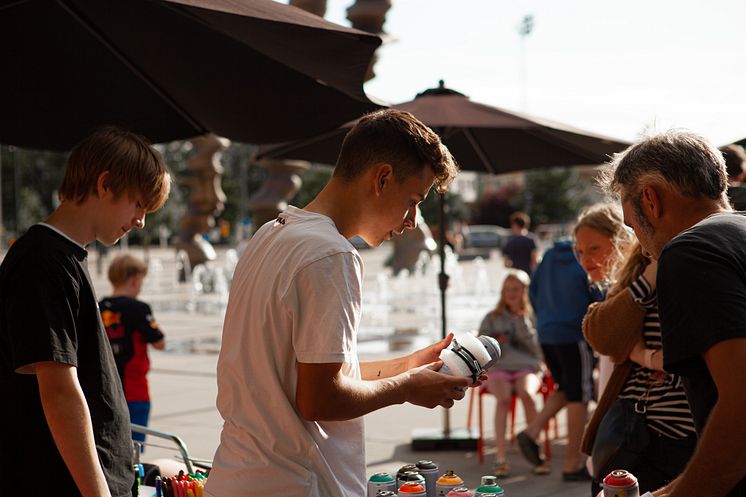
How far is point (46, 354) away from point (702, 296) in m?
1.71

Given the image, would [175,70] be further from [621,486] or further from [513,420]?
[513,420]

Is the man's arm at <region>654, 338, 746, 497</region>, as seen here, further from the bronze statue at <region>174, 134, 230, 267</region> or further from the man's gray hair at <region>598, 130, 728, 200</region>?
the bronze statue at <region>174, 134, 230, 267</region>

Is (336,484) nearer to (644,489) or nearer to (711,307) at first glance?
(711,307)

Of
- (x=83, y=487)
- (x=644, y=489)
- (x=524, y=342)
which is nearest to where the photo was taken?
Answer: (x=83, y=487)

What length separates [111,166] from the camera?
2.76 meters

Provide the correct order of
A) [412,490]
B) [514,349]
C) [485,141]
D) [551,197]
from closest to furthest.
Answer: [412,490]
[514,349]
[485,141]
[551,197]

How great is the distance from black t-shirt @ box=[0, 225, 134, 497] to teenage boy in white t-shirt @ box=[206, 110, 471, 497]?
421 millimetres

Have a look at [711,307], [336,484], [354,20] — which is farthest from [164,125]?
[354,20]

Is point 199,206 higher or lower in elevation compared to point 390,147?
higher

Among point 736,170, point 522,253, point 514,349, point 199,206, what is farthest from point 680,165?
point 199,206

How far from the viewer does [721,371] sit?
199 cm

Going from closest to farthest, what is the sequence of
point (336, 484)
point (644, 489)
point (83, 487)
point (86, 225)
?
point (336, 484), point (83, 487), point (86, 225), point (644, 489)

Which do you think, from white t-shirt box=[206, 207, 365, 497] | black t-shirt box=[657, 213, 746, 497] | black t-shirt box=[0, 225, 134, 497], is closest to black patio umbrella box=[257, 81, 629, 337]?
black t-shirt box=[0, 225, 134, 497]

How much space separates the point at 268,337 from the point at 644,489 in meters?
1.63
